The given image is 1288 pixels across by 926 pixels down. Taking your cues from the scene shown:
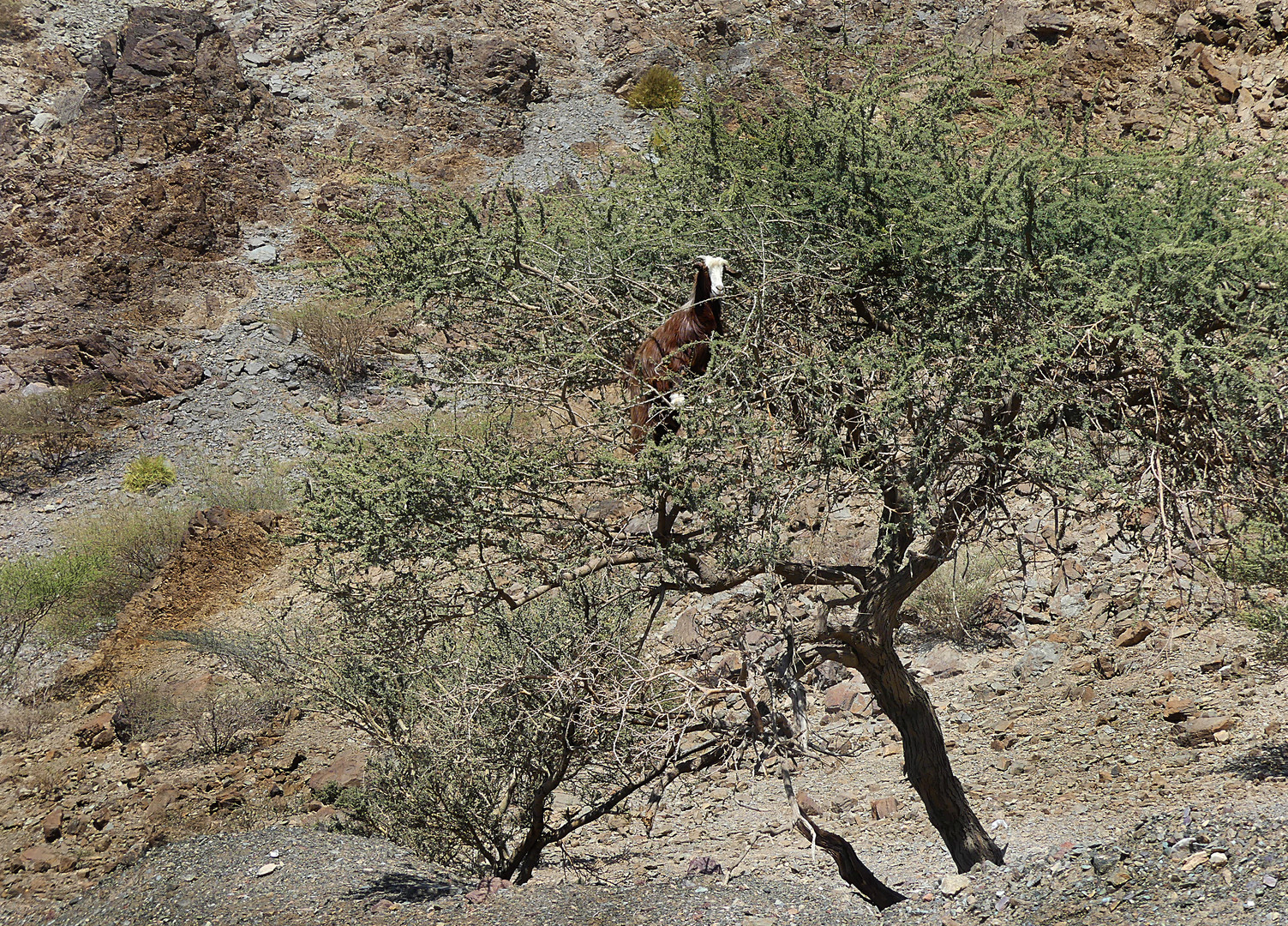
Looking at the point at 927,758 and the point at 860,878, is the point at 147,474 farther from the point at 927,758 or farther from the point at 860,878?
the point at 927,758

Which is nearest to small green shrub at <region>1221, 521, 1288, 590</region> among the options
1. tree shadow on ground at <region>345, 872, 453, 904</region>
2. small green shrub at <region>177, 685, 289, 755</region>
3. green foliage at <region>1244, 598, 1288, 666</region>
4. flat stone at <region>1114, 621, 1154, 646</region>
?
green foliage at <region>1244, 598, 1288, 666</region>

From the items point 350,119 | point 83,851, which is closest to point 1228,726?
point 83,851

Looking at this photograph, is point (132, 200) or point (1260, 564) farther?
point (132, 200)

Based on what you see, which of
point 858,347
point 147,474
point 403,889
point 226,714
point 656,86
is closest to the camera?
point 858,347

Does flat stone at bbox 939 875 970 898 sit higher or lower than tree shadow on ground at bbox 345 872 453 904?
higher

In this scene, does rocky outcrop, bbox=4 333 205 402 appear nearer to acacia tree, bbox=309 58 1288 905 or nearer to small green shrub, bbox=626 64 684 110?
small green shrub, bbox=626 64 684 110

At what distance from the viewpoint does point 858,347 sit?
4.42 m

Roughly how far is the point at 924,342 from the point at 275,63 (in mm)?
21937

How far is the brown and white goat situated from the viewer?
399cm

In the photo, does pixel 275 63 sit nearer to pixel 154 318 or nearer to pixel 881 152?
pixel 154 318

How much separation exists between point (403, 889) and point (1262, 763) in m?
A: 5.56

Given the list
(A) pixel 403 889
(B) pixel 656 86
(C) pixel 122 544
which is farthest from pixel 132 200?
(A) pixel 403 889

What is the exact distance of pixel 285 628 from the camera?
36.9 feet

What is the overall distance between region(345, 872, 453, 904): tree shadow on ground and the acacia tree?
212 cm
